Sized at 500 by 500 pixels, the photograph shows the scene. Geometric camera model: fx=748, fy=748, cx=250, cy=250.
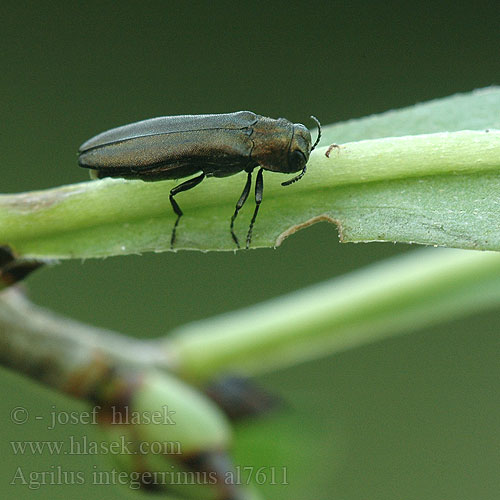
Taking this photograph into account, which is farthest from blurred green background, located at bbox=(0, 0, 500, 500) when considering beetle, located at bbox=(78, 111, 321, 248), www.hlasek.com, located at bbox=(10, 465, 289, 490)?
beetle, located at bbox=(78, 111, 321, 248)

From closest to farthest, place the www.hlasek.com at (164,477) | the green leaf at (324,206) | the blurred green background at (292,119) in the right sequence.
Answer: the green leaf at (324,206) → the www.hlasek.com at (164,477) → the blurred green background at (292,119)

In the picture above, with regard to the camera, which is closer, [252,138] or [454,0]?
[252,138]

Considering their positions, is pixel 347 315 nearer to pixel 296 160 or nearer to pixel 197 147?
pixel 296 160

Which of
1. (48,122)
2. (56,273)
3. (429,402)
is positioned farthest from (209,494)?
(48,122)

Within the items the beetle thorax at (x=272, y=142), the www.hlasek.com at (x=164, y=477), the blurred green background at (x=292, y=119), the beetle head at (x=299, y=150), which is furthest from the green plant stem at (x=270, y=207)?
the blurred green background at (x=292, y=119)

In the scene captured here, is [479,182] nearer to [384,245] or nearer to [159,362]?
[159,362]

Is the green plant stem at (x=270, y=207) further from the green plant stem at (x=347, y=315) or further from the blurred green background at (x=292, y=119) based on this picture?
the blurred green background at (x=292, y=119)
